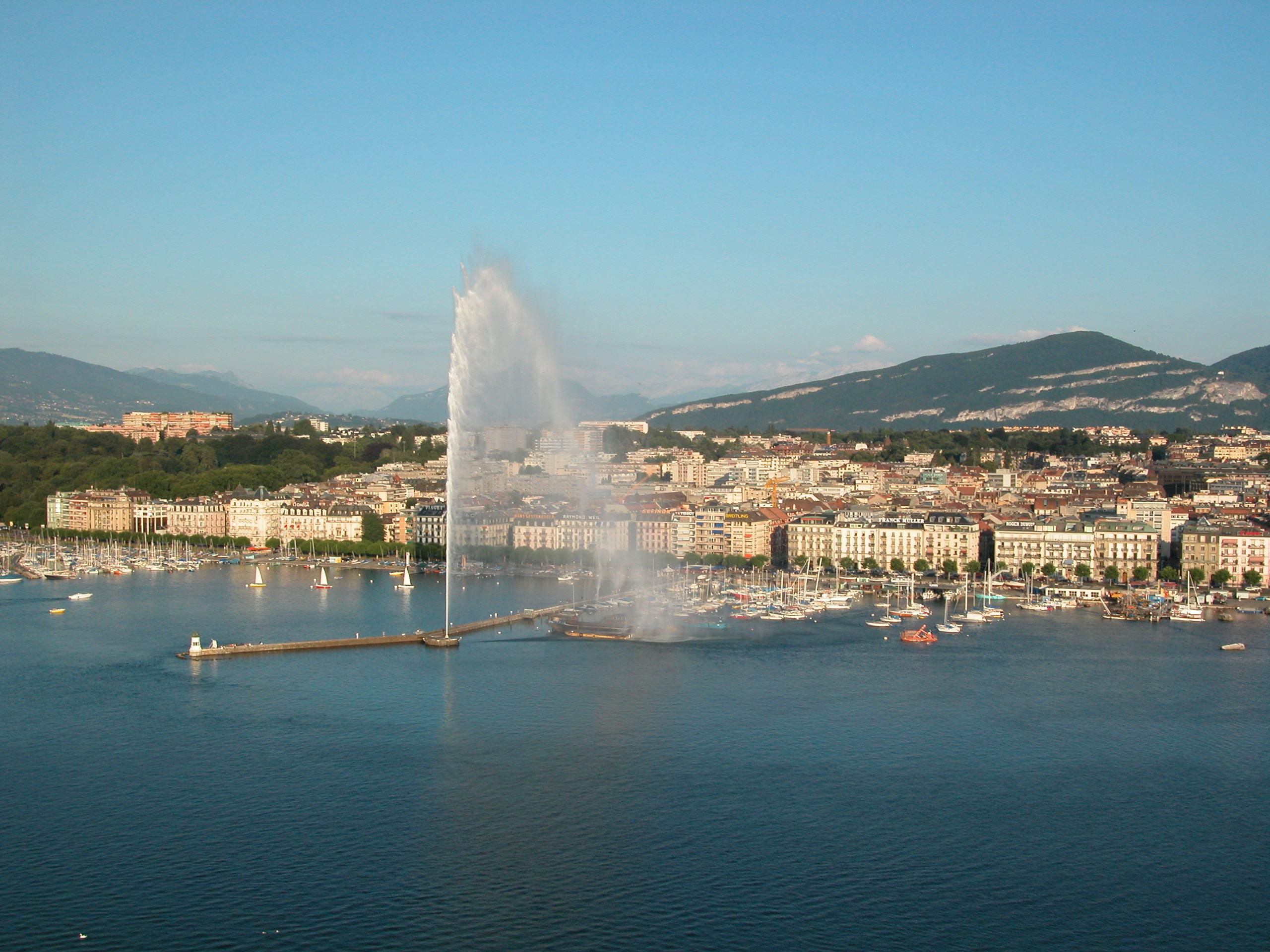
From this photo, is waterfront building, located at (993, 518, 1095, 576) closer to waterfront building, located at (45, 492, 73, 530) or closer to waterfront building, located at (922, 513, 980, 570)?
waterfront building, located at (922, 513, 980, 570)

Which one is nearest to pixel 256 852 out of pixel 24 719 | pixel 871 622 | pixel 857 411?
pixel 24 719

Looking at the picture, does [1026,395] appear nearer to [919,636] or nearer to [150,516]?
[150,516]

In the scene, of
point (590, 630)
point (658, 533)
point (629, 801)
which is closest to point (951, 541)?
point (658, 533)

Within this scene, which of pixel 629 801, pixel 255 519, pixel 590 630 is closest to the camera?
pixel 629 801

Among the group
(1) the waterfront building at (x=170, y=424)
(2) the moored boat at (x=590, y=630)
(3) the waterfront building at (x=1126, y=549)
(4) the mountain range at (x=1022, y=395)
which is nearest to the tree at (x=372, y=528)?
(2) the moored boat at (x=590, y=630)

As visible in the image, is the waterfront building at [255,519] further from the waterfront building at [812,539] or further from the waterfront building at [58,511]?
the waterfront building at [812,539]

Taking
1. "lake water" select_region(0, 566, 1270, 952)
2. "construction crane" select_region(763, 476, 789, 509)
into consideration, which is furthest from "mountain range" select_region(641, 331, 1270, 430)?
"lake water" select_region(0, 566, 1270, 952)

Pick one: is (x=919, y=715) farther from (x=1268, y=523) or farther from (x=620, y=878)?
(x=1268, y=523)
